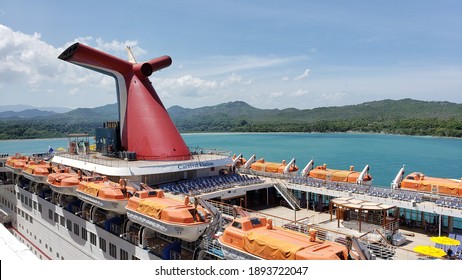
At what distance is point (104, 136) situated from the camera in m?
26.4

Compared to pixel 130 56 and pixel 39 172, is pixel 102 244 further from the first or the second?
pixel 130 56

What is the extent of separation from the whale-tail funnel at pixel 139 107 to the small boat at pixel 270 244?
12033 millimetres

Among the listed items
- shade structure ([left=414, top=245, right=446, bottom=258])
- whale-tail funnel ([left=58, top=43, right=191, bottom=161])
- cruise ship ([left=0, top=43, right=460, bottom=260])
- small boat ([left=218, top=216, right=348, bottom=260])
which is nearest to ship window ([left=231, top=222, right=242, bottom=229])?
small boat ([left=218, top=216, right=348, bottom=260])

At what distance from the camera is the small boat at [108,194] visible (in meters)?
15.7

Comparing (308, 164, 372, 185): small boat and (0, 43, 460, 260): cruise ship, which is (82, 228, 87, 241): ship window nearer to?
(0, 43, 460, 260): cruise ship

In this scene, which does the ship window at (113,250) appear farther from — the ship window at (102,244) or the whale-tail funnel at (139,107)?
the whale-tail funnel at (139,107)

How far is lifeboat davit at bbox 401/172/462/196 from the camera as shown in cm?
1903

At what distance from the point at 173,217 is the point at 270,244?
4.01m

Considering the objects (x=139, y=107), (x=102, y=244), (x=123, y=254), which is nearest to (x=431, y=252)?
(x=123, y=254)

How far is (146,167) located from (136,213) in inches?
253

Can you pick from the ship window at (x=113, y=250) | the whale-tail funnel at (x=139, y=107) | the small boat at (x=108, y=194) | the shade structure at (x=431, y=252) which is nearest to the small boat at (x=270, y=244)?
the shade structure at (x=431, y=252)

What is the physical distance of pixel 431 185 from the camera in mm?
19609

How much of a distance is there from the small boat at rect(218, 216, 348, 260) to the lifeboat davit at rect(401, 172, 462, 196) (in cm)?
1234

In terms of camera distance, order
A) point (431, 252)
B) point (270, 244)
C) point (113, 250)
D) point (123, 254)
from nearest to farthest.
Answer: point (270, 244)
point (431, 252)
point (123, 254)
point (113, 250)
